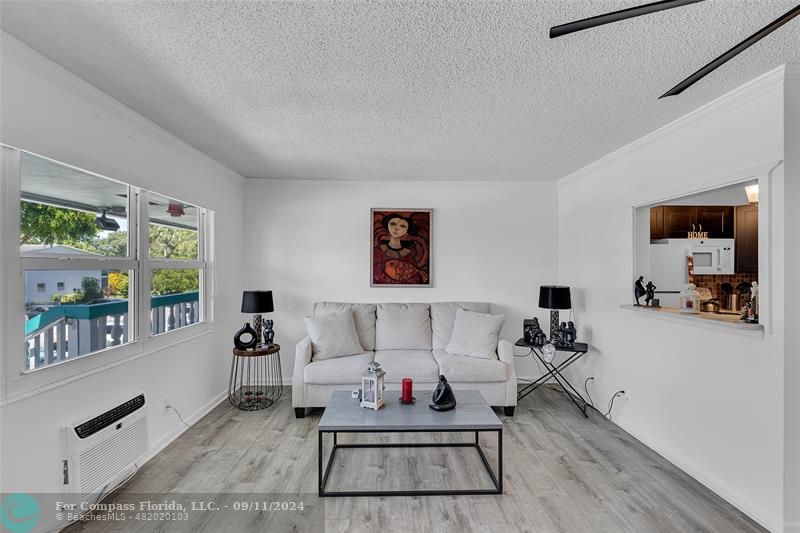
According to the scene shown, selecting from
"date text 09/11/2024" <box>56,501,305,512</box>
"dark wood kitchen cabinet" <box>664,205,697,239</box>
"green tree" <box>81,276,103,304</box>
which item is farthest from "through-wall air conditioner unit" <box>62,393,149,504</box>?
"dark wood kitchen cabinet" <box>664,205,697,239</box>

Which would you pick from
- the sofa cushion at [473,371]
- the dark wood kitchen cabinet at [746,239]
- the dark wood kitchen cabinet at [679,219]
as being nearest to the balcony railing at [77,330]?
the sofa cushion at [473,371]

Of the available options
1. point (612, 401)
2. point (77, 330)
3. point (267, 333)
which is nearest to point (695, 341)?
point (612, 401)

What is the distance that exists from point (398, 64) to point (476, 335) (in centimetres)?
282

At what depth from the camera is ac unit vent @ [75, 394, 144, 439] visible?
7.20 ft

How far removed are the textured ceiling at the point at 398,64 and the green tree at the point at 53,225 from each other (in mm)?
769

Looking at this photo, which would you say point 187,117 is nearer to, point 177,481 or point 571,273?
point 177,481

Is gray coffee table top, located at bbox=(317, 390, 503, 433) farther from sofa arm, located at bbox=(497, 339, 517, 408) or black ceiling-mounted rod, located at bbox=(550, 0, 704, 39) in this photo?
black ceiling-mounted rod, located at bbox=(550, 0, 704, 39)

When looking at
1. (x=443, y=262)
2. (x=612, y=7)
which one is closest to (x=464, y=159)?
(x=443, y=262)

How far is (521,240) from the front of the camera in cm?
487

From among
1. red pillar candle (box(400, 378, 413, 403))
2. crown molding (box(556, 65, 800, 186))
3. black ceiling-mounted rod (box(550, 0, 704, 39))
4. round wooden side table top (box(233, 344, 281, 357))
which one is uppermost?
crown molding (box(556, 65, 800, 186))

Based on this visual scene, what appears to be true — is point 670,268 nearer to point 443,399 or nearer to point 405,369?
point 405,369

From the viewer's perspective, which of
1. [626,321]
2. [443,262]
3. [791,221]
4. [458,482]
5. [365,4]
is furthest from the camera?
[443,262]

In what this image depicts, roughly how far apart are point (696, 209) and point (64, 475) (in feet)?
20.2

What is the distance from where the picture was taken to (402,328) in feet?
14.6
